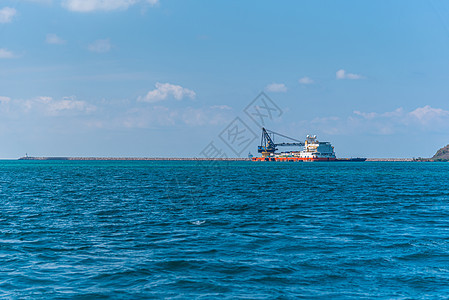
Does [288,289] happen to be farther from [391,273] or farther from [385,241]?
[385,241]

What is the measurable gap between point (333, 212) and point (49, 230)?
18872 millimetres

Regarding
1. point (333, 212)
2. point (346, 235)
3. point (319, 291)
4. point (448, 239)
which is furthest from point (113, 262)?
point (333, 212)

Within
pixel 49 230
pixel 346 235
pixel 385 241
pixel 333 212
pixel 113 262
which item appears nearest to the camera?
pixel 113 262

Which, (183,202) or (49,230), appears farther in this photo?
(183,202)

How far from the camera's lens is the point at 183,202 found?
112 feet

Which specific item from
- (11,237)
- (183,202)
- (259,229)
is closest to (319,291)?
(259,229)

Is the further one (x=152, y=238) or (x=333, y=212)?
(x=333, y=212)

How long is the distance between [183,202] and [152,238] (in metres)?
15.5

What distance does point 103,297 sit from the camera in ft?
36.0

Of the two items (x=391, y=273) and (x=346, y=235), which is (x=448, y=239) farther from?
(x=391, y=273)

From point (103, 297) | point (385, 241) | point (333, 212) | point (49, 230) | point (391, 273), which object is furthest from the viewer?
point (333, 212)

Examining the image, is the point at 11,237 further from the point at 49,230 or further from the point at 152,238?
the point at 152,238

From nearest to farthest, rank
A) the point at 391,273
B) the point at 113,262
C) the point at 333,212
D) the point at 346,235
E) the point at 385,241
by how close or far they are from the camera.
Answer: the point at 391,273
the point at 113,262
the point at 385,241
the point at 346,235
the point at 333,212

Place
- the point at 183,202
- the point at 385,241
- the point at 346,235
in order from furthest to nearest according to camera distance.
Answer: the point at 183,202
the point at 346,235
the point at 385,241
